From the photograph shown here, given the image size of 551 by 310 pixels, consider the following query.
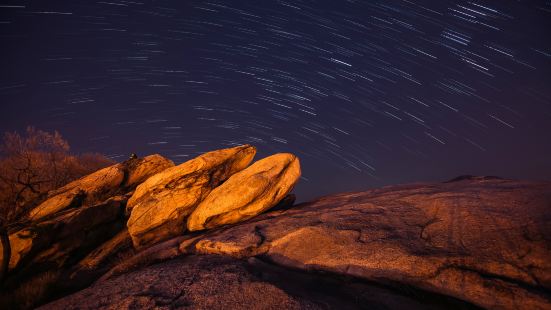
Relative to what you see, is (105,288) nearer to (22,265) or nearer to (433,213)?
(22,265)

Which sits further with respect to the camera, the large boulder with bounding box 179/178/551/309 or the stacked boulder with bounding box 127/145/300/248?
the stacked boulder with bounding box 127/145/300/248

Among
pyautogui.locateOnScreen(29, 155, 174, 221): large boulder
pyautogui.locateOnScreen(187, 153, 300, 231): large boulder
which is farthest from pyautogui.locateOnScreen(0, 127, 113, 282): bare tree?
pyautogui.locateOnScreen(187, 153, 300, 231): large boulder

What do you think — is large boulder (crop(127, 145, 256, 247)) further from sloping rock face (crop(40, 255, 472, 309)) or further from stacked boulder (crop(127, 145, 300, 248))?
sloping rock face (crop(40, 255, 472, 309))

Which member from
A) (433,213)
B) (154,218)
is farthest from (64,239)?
(433,213)

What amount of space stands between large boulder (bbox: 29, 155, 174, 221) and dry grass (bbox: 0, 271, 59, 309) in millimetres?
5378

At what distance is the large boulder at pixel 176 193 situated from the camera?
1271 centimetres

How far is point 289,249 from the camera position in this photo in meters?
8.62

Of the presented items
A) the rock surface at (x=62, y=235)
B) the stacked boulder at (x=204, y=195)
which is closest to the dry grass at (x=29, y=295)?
the rock surface at (x=62, y=235)

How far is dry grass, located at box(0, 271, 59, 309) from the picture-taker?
28.1 feet

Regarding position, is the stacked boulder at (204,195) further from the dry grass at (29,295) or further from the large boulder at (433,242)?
the dry grass at (29,295)

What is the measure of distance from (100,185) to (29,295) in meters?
8.60

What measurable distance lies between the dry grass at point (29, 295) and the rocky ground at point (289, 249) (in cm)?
21

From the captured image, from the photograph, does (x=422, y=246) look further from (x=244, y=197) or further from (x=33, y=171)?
(x=33, y=171)

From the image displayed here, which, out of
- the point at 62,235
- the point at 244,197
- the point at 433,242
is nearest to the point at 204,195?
the point at 244,197
